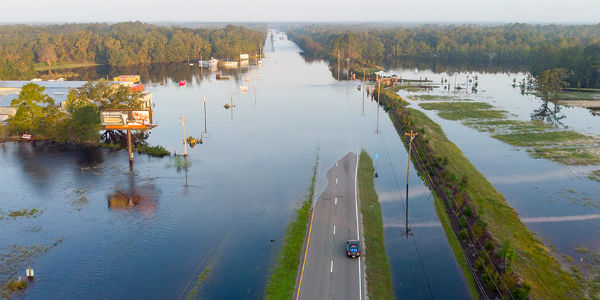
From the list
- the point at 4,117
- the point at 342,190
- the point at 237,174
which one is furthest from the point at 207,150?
the point at 4,117

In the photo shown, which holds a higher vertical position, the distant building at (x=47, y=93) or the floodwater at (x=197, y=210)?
the distant building at (x=47, y=93)

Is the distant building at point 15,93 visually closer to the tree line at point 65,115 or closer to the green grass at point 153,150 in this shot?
the tree line at point 65,115

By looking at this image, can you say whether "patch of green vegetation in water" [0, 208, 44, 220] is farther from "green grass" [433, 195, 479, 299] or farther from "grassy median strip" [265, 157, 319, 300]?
"green grass" [433, 195, 479, 299]

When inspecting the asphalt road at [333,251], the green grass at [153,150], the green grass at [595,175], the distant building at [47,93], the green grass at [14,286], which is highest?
the distant building at [47,93]

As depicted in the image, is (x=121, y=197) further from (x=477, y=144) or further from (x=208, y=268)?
(x=477, y=144)

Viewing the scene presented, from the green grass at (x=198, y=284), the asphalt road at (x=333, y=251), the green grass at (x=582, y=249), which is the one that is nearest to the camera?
the asphalt road at (x=333, y=251)

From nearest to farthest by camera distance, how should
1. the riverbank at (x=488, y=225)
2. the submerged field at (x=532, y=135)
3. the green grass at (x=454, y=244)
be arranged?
the riverbank at (x=488, y=225) → the green grass at (x=454, y=244) → the submerged field at (x=532, y=135)

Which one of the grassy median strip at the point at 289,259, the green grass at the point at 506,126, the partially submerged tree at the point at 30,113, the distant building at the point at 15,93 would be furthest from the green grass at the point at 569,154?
the distant building at the point at 15,93
